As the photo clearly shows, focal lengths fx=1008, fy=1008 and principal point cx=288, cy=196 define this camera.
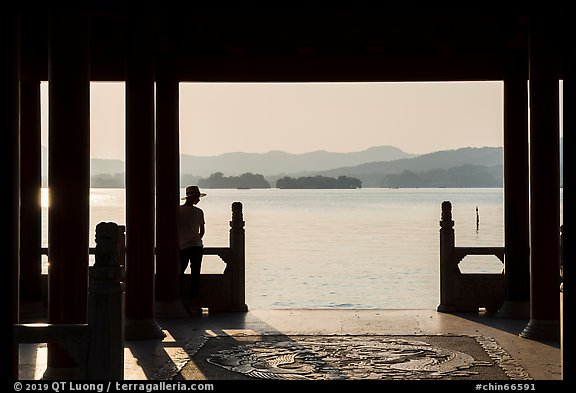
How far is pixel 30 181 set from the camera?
13.7m

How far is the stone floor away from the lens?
8.91 m

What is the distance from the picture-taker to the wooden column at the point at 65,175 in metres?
8.03

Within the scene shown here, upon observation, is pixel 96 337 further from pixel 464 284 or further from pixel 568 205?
pixel 464 284

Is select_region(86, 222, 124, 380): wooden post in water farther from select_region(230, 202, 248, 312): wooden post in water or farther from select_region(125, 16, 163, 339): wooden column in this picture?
select_region(230, 202, 248, 312): wooden post in water

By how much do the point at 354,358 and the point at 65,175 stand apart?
323 centimetres

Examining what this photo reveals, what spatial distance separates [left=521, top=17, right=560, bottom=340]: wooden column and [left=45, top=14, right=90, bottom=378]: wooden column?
5.14 metres

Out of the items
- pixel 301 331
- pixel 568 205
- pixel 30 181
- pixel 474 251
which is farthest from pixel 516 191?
pixel 568 205

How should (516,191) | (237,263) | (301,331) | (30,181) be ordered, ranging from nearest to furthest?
(301,331)
(516,191)
(237,263)
(30,181)

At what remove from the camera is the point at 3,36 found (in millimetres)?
5031

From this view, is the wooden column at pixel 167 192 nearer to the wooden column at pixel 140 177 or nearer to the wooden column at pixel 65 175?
the wooden column at pixel 140 177

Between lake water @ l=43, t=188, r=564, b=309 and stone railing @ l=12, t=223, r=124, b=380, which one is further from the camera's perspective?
lake water @ l=43, t=188, r=564, b=309

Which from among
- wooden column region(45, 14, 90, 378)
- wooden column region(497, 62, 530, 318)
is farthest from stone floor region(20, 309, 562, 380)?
wooden column region(45, 14, 90, 378)

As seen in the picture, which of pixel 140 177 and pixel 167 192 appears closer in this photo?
pixel 140 177

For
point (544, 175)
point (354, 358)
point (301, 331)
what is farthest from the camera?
point (301, 331)
